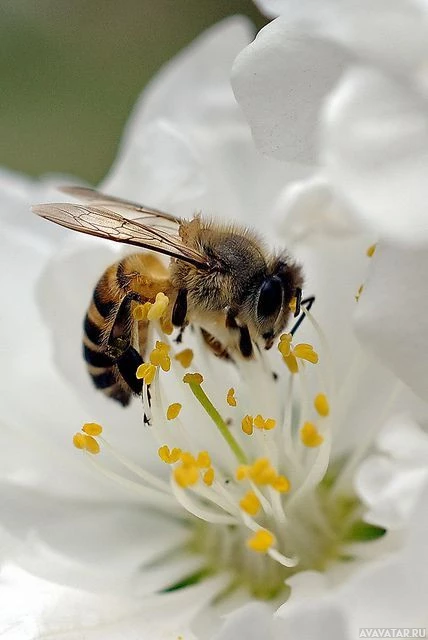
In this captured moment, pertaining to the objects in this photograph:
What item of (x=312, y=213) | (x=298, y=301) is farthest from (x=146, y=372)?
A: (x=312, y=213)

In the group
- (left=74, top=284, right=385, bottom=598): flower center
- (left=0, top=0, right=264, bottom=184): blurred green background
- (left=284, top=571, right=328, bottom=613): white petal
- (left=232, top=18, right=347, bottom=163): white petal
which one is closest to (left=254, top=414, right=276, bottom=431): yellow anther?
(left=74, top=284, right=385, bottom=598): flower center

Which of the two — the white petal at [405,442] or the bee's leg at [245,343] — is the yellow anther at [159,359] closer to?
the bee's leg at [245,343]

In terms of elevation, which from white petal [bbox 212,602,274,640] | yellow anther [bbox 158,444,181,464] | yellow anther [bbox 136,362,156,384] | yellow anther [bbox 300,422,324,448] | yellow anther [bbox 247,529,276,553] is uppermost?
yellow anther [bbox 136,362,156,384]

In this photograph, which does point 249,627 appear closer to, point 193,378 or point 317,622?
point 317,622

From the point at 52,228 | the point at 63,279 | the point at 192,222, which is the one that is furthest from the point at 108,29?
the point at 192,222

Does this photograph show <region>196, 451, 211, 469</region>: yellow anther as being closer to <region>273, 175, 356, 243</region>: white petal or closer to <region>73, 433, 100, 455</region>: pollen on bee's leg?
<region>73, 433, 100, 455</region>: pollen on bee's leg

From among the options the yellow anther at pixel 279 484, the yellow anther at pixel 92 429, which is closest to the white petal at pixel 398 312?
the yellow anther at pixel 279 484

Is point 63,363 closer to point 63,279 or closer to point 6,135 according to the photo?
point 63,279
